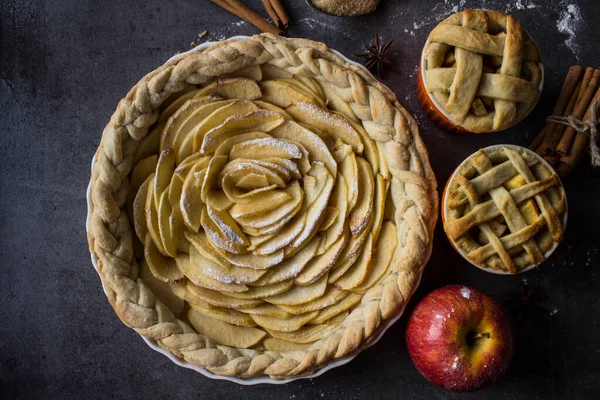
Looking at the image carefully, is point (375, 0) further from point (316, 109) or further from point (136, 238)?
point (136, 238)

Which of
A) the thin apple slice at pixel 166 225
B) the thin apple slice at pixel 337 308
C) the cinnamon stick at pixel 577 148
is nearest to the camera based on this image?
the thin apple slice at pixel 166 225

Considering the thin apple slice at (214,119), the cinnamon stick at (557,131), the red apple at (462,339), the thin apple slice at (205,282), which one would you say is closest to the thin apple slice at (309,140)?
the thin apple slice at (214,119)

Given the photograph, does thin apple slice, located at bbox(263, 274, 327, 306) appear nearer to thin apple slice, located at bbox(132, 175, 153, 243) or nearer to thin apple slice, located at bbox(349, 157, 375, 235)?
thin apple slice, located at bbox(349, 157, 375, 235)

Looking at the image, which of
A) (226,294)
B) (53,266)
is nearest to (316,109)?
(226,294)

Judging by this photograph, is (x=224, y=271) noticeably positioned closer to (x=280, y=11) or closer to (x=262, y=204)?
(x=262, y=204)

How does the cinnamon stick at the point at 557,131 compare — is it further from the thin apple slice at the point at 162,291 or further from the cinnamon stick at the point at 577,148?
the thin apple slice at the point at 162,291

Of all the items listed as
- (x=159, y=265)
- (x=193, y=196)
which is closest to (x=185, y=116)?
(x=193, y=196)

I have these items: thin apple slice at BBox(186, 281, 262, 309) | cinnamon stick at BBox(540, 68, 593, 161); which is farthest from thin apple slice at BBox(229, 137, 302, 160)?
cinnamon stick at BBox(540, 68, 593, 161)
